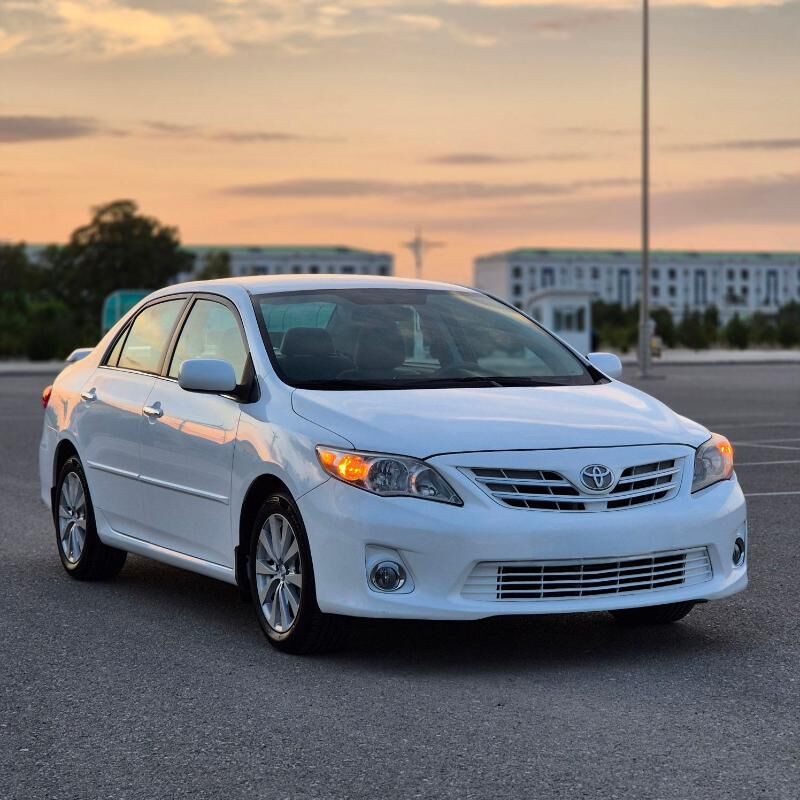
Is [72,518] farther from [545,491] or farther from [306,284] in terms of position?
[545,491]

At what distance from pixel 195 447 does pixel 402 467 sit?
1519mm

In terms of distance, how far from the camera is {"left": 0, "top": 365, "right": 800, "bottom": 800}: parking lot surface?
5.10 metres

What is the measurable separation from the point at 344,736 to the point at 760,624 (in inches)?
107

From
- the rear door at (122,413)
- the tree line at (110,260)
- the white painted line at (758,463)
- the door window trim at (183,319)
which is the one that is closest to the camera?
the door window trim at (183,319)

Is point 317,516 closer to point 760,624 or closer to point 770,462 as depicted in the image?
point 760,624

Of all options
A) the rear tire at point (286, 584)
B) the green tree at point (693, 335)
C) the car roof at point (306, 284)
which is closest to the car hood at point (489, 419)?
the rear tire at point (286, 584)

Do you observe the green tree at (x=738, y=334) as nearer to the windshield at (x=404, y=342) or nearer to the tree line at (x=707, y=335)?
the tree line at (x=707, y=335)

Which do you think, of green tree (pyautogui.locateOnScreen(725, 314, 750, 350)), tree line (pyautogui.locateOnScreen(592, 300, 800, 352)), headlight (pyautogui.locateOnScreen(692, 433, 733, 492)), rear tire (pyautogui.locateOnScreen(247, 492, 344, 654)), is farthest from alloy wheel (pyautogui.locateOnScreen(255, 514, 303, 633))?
green tree (pyautogui.locateOnScreen(725, 314, 750, 350))

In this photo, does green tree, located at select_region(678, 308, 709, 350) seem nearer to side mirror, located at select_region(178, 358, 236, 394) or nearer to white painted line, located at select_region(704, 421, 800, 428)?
white painted line, located at select_region(704, 421, 800, 428)

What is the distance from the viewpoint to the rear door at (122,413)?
8.49m

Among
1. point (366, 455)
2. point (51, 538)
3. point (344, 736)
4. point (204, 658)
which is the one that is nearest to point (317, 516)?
point (366, 455)

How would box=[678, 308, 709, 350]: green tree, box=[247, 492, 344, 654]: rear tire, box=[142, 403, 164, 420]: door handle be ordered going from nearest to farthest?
box=[247, 492, 344, 654]: rear tire, box=[142, 403, 164, 420]: door handle, box=[678, 308, 709, 350]: green tree

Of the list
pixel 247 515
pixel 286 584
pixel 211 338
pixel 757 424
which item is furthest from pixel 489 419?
pixel 757 424

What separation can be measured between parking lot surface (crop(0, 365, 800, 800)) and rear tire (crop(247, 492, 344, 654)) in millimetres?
99
